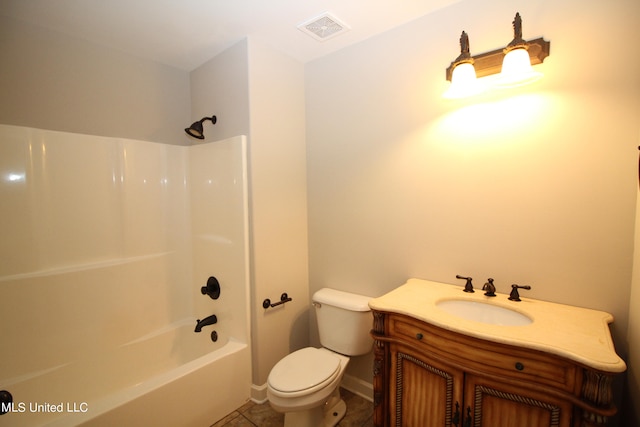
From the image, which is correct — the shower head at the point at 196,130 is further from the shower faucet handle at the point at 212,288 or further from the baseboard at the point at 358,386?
the baseboard at the point at 358,386

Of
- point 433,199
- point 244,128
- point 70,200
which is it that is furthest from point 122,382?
point 433,199

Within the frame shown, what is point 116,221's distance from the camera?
197cm

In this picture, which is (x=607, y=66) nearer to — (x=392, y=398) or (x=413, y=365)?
(x=413, y=365)

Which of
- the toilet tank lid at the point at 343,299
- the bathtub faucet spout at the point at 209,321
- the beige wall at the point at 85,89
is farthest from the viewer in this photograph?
the bathtub faucet spout at the point at 209,321

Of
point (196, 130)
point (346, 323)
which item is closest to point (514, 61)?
point (346, 323)

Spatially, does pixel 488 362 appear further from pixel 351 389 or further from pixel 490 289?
pixel 351 389

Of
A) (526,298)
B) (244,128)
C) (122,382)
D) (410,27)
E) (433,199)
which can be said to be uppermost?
(410,27)

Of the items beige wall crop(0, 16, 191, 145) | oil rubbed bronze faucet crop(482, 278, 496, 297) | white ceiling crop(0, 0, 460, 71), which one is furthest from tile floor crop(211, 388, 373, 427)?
white ceiling crop(0, 0, 460, 71)

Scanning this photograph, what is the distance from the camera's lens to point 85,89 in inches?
74.8

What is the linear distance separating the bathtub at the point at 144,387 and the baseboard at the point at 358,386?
2.32ft

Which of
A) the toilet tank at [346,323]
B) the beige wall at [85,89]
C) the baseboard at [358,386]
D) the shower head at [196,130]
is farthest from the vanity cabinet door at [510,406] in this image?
the beige wall at [85,89]

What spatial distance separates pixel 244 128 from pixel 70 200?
119 centimetres

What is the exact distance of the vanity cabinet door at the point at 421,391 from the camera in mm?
1174

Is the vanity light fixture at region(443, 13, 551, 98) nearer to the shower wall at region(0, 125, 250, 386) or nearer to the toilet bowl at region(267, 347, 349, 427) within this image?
the shower wall at region(0, 125, 250, 386)
